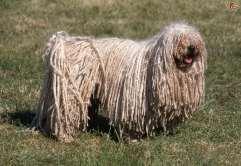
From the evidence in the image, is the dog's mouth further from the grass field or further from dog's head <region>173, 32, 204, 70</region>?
the grass field

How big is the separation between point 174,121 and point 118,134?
64 cm

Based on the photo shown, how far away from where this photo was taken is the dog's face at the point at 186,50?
26.4 feet

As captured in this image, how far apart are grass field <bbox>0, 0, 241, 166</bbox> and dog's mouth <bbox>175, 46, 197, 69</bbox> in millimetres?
934

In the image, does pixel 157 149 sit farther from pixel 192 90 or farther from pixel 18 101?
pixel 18 101

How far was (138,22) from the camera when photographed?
16.8m

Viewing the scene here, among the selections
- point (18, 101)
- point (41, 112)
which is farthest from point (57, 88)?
point (18, 101)

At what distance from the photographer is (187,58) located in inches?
320

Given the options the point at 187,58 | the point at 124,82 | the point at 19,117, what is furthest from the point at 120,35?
the point at 187,58

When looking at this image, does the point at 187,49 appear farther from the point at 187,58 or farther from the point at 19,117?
the point at 19,117

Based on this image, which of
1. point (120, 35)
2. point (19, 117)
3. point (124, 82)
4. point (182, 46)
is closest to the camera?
point (182, 46)

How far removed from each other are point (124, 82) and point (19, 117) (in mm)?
1738

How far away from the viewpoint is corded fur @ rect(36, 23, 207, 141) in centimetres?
817

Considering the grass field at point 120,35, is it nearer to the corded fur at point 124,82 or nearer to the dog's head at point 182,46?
the corded fur at point 124,82

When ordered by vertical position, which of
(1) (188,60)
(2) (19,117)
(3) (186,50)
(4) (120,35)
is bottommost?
(2) (19,117)
